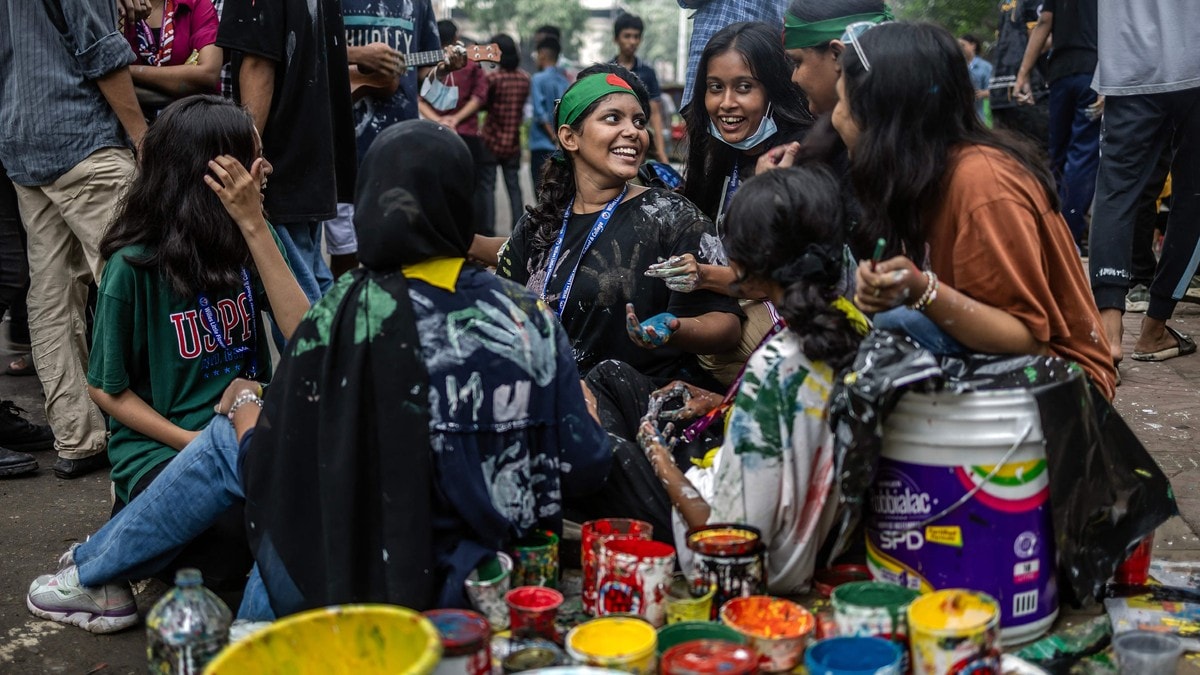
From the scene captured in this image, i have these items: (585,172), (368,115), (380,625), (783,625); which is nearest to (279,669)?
(380,625)

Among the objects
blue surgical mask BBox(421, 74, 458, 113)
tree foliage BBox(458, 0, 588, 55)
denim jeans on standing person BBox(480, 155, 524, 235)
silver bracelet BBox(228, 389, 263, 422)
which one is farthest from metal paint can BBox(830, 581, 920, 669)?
tree foliage BBox(458, 0, 588, 55)

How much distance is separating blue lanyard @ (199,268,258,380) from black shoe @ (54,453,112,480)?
1343mm

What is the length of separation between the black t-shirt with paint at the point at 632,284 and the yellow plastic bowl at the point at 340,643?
1.76 m

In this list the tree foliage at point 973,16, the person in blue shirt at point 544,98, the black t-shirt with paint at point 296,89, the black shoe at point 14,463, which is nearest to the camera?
the black t-shirt with paint at point 296,89

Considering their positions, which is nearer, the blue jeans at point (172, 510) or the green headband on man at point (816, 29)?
the blue jeans at point (172, 510)

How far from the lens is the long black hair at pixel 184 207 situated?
124 inches

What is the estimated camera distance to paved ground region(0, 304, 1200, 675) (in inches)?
117

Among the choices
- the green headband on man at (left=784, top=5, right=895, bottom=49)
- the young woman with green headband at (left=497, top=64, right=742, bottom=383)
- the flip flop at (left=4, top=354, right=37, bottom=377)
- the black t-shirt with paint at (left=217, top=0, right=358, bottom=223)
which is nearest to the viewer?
the green headband on man at (left=784, top=5, right=895, bottom=49)

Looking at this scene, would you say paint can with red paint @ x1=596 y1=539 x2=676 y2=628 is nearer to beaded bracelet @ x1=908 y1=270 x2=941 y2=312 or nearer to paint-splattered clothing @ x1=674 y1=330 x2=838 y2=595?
paint-splattered clothing @ x1=674 y1=330 x2=838 y2=595

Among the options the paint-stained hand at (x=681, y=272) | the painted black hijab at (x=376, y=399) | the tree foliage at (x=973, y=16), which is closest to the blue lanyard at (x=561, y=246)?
Answer: the paint-stained hand at (x=681, y=272)

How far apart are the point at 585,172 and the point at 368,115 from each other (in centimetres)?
174

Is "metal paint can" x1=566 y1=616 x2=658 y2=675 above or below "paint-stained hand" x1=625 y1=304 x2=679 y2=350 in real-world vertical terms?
below

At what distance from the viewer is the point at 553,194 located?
12.9 feet

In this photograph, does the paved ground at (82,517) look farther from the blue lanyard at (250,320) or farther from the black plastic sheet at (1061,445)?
the blue lanyard at (250,320)
